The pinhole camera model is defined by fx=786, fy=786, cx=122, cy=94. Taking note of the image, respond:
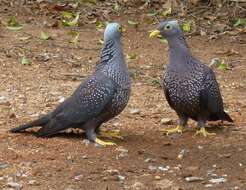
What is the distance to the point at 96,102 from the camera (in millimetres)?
6555

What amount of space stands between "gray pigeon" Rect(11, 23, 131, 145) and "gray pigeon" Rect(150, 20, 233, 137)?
0.51 metres

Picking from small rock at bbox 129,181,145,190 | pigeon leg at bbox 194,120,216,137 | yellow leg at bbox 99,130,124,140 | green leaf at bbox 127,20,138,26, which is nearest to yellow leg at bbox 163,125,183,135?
pigeon leg at bbox 194,120,216,137

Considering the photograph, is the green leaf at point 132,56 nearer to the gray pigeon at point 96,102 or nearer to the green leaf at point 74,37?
Result: the green leaf at point 74,37

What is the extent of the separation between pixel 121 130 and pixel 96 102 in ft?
2.52

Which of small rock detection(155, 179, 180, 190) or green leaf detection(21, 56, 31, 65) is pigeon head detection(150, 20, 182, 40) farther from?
green leaf detection(21, 56, 31, 65)

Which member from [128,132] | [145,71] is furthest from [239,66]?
[128,132]

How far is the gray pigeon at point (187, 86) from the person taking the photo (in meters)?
6.95

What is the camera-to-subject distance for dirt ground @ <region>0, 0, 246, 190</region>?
5.77 m

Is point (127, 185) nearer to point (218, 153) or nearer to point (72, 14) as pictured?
point (218, 153)

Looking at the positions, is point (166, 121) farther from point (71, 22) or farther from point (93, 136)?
point (71, 22)

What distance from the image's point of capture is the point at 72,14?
1236 cm

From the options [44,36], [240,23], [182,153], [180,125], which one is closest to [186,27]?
[240,23]

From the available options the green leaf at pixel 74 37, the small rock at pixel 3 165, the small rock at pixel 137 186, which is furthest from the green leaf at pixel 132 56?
the small rock at pixel 137 186

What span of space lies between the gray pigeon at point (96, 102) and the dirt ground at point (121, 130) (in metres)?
0.14
